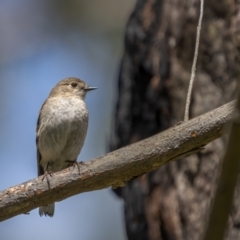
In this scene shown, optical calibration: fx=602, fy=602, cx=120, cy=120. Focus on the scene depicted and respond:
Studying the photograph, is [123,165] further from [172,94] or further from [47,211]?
[47,211]

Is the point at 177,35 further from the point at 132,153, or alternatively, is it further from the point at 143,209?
the point at 132,153

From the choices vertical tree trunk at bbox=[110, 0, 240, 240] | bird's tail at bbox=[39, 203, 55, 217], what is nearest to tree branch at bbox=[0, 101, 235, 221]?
vertical tree trunk at bbox=[110, 0, 240, 240]

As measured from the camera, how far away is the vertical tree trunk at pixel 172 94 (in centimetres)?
563

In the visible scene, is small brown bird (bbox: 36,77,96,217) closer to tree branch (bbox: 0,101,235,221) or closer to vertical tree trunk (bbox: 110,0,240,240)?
vertical tree trunk (bbox: 110,0,240,240)

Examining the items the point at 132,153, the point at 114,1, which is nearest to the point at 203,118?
the point at 132,153

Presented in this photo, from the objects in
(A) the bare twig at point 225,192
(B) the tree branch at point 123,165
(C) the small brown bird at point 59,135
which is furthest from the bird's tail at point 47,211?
(A) the bare twig at point 225,192

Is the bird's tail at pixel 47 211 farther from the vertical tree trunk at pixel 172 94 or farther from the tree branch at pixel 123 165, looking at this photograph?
the tree branch at pixel 123 165

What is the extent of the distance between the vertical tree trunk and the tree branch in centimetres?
152

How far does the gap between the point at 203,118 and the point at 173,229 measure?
187cm

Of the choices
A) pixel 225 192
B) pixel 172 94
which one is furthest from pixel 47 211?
pixel 225 192

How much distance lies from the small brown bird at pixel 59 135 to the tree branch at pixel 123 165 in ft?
7.63

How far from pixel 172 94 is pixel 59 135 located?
1482 millimetres

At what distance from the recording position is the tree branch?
4008 millimetres

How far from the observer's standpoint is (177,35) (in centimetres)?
612
